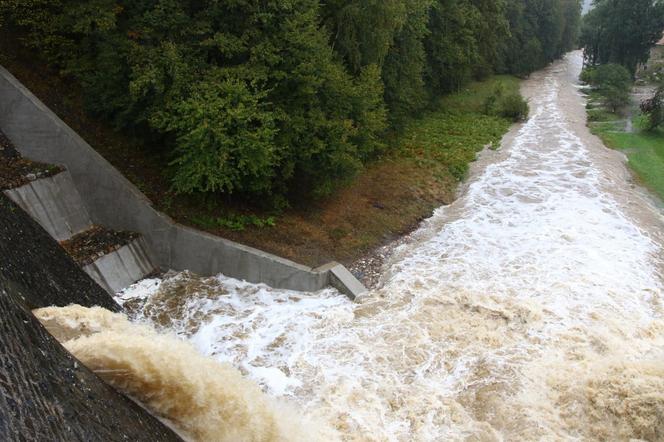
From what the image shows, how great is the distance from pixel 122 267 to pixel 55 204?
2.21m

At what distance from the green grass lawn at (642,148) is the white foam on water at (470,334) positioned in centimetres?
525

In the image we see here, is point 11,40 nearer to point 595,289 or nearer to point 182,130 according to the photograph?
point 182,130

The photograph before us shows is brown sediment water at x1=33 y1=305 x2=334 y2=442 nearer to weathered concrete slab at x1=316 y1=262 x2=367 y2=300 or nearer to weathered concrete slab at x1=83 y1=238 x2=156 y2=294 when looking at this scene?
weathered concrete slab at x1=83 y1=238 x2=156 y2=294

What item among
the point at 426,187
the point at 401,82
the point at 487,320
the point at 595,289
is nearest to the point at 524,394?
the point at 487,320

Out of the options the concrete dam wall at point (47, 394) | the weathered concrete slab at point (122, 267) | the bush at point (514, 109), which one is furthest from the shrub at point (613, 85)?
the concrete dam wall at point (47, 394)

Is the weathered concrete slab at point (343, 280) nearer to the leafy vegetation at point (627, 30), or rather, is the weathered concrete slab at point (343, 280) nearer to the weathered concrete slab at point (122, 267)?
the weathered concrete slab at point (122, 267)

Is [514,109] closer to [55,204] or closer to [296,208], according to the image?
[296,208]

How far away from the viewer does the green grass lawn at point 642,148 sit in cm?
1886

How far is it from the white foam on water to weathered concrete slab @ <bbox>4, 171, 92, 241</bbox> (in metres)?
2.33

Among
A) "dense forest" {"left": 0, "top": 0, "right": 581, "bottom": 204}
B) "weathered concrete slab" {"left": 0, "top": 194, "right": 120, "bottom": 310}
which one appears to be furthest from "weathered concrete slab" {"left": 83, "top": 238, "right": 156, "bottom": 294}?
"dense forest" {"left": 0, "top": 0, "right": 581, "bottom": 204}

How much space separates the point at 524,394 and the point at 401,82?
50.0ft

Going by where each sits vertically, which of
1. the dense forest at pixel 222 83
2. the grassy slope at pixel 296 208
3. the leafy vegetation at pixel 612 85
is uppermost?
the dense forest at pixel 222 83

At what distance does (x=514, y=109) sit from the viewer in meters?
29.1

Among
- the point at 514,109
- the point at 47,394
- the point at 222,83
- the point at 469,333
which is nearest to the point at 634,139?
the point at 514,109
